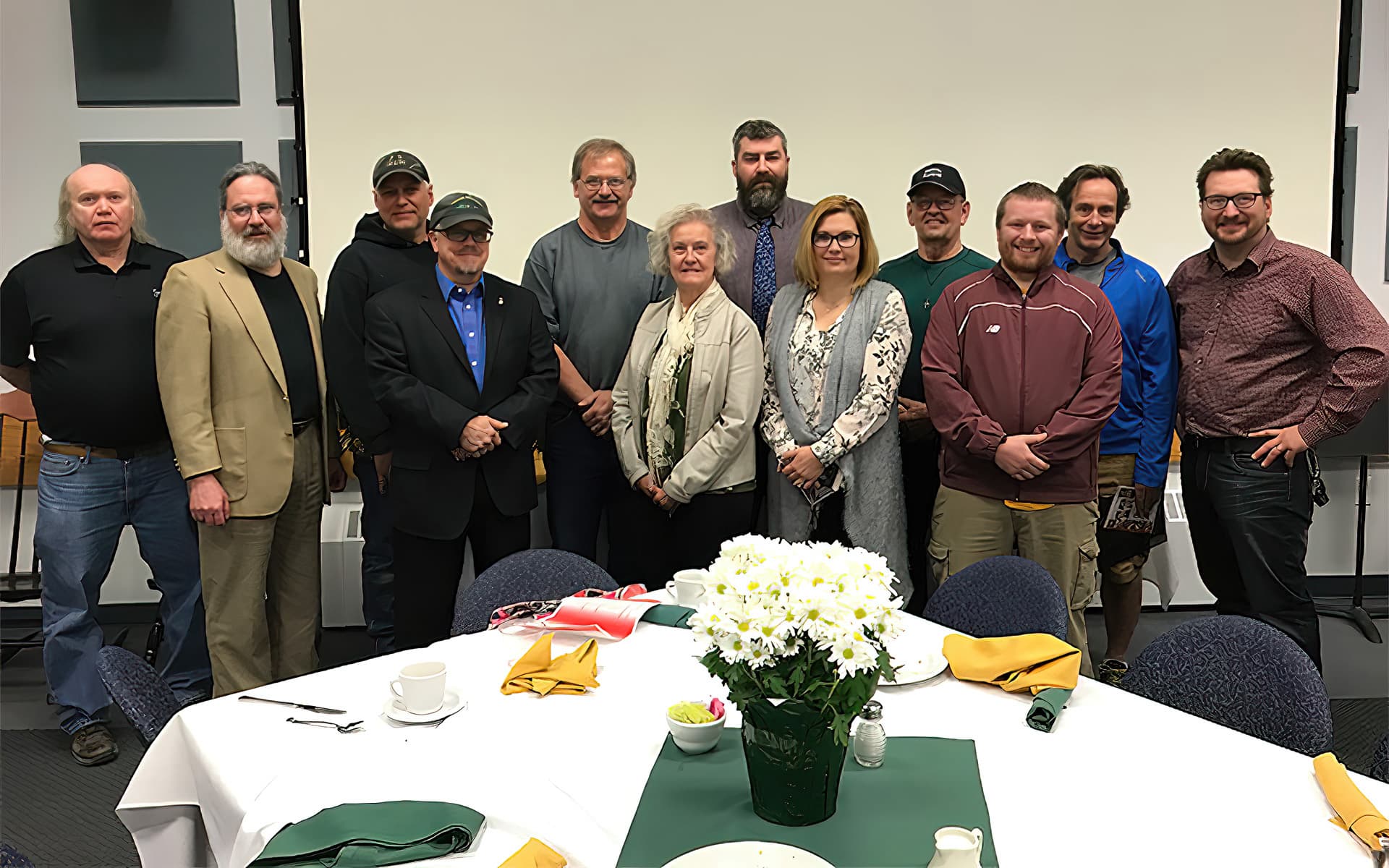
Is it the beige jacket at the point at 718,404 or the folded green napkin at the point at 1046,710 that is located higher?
the beige jacket at the point at 718,404

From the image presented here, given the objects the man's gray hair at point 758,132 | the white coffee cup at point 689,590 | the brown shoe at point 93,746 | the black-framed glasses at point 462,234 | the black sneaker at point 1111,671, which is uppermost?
the man's gray hair at point 758,132

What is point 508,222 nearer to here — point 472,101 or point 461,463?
point 472,101

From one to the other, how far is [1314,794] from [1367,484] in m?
4.32

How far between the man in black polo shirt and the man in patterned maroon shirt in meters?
3.43

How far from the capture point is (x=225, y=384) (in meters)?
3.37

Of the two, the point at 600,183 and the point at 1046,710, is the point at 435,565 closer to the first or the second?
the point at 600,183

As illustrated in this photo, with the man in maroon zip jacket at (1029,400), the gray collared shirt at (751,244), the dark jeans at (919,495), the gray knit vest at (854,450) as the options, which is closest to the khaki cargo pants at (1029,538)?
the man in maroon zip jacket at (1029,400)

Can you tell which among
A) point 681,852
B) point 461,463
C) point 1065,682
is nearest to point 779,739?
point 681,852

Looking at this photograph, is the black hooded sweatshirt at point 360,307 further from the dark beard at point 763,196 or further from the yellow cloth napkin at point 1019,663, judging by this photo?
the yellow cloth napkin at point 1019,663

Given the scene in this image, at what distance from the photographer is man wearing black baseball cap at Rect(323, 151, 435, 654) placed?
353 cm

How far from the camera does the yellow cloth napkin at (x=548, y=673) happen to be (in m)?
1.89

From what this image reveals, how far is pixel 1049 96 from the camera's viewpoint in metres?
4.83

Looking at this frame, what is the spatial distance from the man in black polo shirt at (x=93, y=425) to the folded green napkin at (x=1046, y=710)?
2.94m

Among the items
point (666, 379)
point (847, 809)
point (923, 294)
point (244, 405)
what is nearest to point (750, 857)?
point (847, 809)
